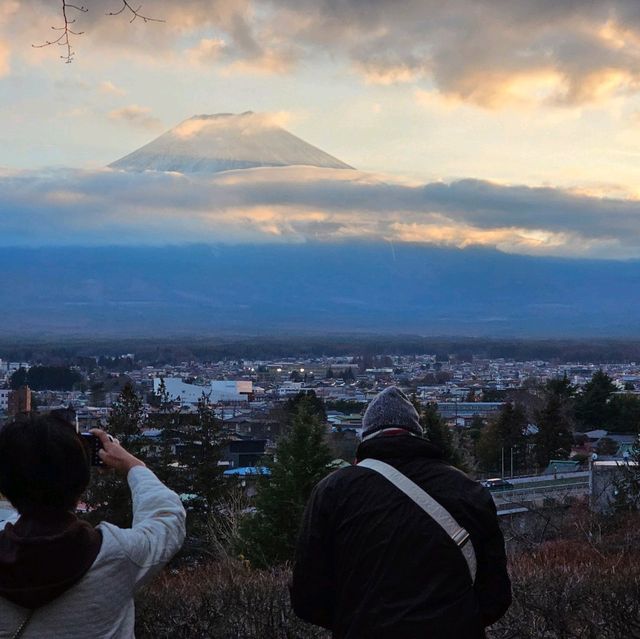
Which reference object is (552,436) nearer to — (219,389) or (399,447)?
(399,447)

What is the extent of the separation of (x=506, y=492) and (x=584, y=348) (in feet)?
322

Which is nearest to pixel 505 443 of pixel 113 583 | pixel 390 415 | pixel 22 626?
pixel 390 415

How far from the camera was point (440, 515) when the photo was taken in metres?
2.83

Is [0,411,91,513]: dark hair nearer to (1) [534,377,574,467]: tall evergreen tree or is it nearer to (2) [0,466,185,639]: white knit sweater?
(2) [0,466,185,639]: white knit sweater

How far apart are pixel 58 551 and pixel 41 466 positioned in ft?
0.71

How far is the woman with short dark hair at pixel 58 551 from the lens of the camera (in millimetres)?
2215

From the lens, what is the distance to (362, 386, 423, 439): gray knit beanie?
3059 millimetres

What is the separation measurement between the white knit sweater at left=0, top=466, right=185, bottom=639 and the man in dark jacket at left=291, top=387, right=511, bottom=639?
581 mm

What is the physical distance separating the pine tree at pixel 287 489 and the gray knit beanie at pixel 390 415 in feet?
35.7

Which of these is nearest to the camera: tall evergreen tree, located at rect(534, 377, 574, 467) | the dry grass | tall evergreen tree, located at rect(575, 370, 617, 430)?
the dry grass

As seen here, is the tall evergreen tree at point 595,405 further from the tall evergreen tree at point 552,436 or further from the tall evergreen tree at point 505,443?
the tall evergreen tree at point 505,443

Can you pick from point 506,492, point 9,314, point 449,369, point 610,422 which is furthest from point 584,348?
point 9,314

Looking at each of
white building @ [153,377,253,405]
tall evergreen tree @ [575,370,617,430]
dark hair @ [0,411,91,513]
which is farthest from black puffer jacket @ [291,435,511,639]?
white building @ [153,377,253,405]

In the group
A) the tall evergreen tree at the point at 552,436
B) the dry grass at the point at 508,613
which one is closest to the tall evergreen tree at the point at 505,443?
the tall evergreen tree at the point at 552,436
